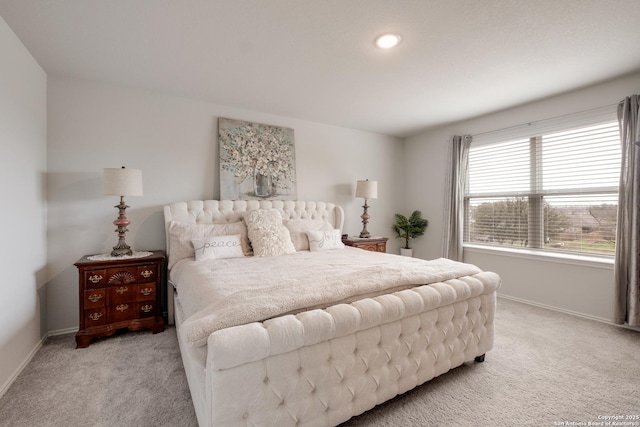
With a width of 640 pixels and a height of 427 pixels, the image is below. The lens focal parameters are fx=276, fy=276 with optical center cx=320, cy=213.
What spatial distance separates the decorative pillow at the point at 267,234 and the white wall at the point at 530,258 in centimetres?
277

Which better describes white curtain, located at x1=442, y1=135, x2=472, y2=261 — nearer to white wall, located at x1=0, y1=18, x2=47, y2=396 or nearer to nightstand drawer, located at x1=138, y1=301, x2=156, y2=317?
nightstand drawer, located at x1=138, y1=301, x2=156, y2=317

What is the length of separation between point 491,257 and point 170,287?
13.4 feet

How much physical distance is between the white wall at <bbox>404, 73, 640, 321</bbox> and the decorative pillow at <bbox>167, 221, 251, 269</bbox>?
3.20m

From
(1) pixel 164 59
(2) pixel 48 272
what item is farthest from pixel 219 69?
(2) pixel 48 272

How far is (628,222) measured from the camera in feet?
8.72

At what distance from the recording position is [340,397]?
4.54ft

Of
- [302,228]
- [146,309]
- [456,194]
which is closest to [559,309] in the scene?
[456,194]

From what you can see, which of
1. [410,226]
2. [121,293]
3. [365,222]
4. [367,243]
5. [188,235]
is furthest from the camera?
[410,226]

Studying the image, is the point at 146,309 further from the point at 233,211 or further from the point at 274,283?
the point at 274,283

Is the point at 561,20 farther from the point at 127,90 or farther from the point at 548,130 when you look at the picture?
the point at 127,90

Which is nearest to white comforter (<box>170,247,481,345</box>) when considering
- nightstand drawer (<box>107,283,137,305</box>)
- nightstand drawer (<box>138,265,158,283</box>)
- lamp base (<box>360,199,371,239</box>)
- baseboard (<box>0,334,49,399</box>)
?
nightstand drawer (<box>138,265,158,283</box>)

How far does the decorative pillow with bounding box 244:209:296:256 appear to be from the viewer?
283cm

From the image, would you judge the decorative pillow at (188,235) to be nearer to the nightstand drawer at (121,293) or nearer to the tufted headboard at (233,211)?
the tufted headboard at (233,211)

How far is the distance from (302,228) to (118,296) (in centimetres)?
192
